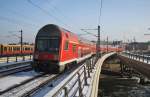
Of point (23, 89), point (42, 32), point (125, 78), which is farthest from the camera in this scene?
point (125, 78)

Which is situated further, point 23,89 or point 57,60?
point 57,60

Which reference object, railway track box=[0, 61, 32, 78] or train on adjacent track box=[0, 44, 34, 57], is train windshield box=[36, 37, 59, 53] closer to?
→ railway track box=[0, 61, 32, 78]

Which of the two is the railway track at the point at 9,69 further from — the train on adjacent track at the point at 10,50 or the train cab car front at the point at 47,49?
the train on adjacent track at the point at 10,50

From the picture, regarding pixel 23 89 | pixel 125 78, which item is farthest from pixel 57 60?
pixel 125 78

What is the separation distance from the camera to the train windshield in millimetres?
19031

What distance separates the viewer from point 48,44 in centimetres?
1927

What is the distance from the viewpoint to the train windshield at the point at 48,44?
1903 cm

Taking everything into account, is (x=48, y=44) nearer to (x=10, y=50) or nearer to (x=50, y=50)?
(x=50, y=50)

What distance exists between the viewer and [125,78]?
48.0 meters

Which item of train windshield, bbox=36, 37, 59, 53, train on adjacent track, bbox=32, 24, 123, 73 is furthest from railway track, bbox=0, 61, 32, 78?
train windshield, bbox=36, 37, 59, 53

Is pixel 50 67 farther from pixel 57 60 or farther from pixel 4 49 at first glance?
pixel 4 49

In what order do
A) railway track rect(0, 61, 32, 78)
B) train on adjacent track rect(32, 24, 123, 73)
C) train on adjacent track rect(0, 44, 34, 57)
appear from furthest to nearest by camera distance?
train on adjacent track rect(0, 44, 34, 57) < railway track rect(0, 61, 32, 78) < train on adjacent track rect(32, 24, 123, 73)

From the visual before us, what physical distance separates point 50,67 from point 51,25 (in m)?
3.20

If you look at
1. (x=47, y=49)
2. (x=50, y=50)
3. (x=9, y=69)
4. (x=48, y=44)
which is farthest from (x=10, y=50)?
(x=50, y=50)
